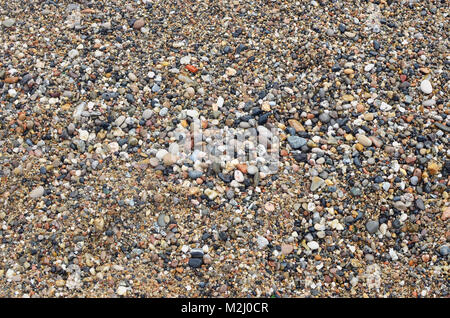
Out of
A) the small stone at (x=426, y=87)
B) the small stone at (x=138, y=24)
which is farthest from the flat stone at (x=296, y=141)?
the small stone at (x=138, y=24)

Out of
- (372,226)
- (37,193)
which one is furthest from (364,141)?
(37,193)

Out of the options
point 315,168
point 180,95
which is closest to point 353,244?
point 315,168

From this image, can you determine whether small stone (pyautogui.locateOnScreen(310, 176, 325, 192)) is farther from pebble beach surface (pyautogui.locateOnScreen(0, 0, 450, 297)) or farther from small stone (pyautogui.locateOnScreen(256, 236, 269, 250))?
small stone (pyautogui.locateOnScreen(256, 236, 269, 250))

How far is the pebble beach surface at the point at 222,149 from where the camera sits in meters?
3.18

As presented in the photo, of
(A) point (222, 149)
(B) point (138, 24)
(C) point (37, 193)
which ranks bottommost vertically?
(C) point (37, 193)

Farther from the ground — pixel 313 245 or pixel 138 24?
pixel 138 24

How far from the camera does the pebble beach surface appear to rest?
3.18 metres

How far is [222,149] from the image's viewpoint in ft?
11.8

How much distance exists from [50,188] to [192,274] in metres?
1.25

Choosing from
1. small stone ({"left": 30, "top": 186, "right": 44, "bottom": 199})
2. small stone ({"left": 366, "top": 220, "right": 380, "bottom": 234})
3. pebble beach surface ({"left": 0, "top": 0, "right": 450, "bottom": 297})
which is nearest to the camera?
pebble beach surface ({"left": 0, "top": 0, "right": 450, "bottom": 297})

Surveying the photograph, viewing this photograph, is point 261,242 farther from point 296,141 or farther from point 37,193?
point 37,193

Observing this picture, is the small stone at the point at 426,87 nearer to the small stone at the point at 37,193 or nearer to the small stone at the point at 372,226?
the small stone at the point at 372,226

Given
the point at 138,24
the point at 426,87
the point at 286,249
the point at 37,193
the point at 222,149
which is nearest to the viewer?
the point at 286,249

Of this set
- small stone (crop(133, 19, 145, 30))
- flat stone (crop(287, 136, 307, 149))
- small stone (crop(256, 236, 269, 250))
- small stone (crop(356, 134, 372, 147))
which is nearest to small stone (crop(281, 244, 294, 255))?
small stone (crop(256, 236, 269, 250))
